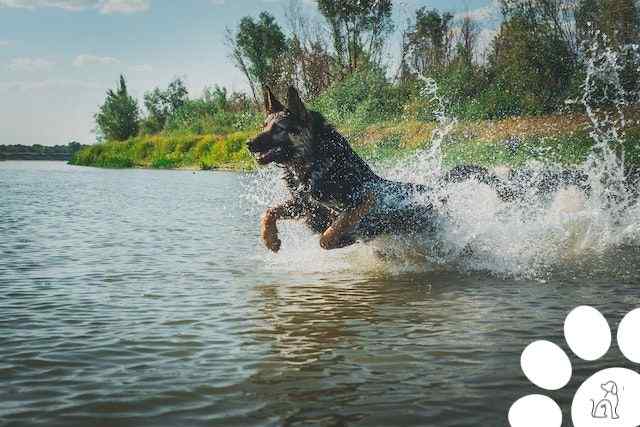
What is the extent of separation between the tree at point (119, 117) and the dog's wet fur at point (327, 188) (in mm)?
68011

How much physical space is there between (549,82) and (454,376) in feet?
90.2

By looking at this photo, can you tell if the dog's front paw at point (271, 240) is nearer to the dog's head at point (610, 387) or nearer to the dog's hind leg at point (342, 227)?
the dog's hind leg at point (342, 227)

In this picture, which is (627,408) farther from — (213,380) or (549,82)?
(549,82)

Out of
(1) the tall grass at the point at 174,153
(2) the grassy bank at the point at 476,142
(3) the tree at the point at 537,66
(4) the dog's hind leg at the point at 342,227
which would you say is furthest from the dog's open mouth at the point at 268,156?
(1) the tall grass at the point at 174,153

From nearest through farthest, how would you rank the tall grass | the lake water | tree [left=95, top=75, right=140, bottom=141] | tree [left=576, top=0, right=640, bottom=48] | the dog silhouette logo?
1. the dog silhouette logo
2. the lake water
3. tree [left=576, top=0, right=640, bottom=48]
4. the tall grass
5. tree [left=95, top=75, right=140, bottom=141]

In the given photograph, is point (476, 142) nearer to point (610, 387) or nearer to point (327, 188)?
point (327, 188)

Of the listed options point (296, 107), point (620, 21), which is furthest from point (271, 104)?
point (620, 21)

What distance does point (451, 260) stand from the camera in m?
→ 8.65

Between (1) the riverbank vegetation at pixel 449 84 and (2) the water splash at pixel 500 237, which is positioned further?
(1) the riverbank vegetation at pixel 449 84

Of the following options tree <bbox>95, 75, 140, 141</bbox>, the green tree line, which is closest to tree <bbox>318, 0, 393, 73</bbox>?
the green tree line

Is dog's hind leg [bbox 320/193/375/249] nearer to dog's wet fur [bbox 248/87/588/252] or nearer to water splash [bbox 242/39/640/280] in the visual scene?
dog's wet fur [bbox 248/87/588/252]

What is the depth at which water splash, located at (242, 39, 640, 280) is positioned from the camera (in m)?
8.53

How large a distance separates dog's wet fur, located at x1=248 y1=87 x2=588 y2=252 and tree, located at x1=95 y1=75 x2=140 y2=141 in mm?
68011

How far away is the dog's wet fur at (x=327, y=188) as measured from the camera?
7711mm
